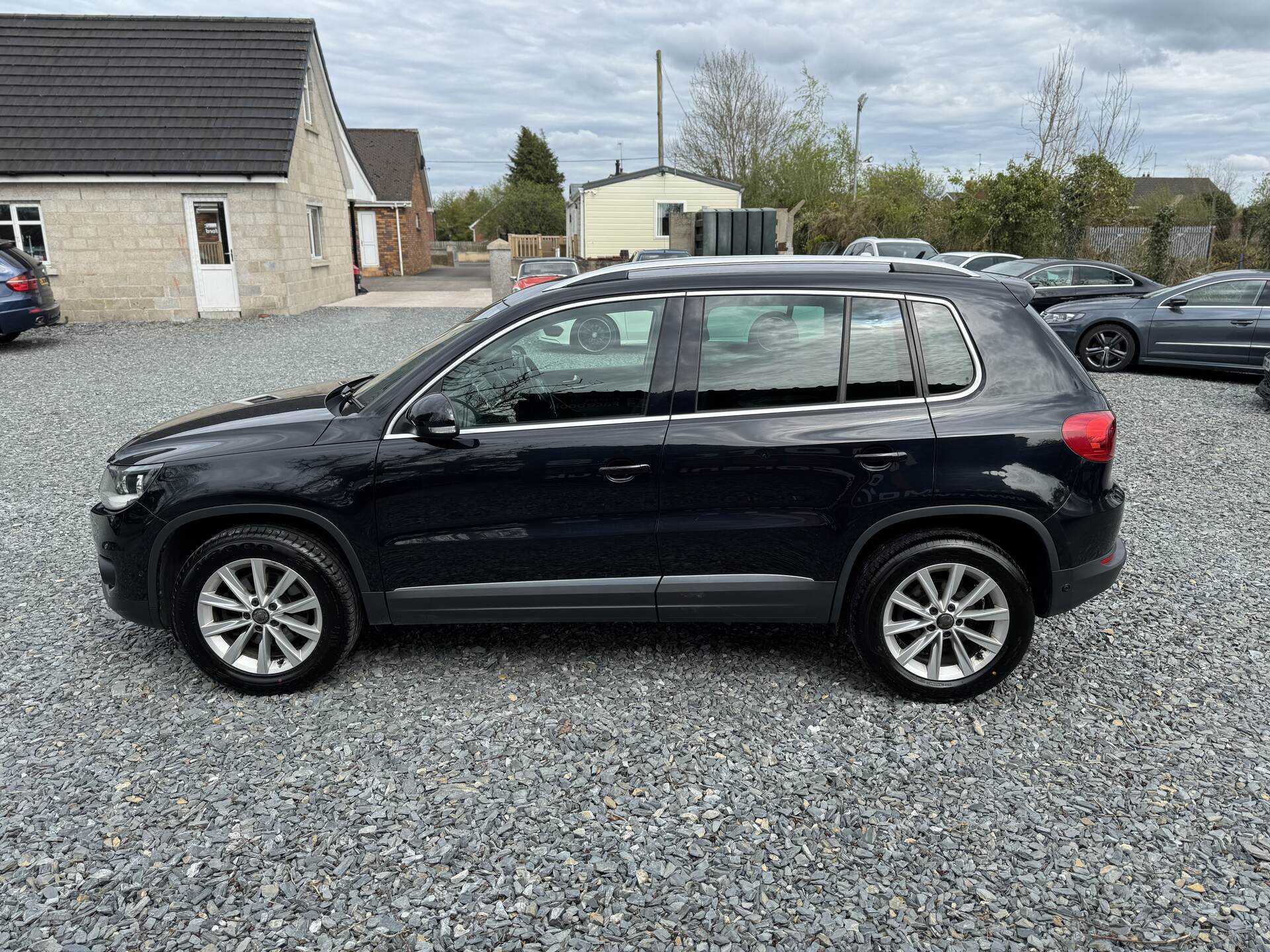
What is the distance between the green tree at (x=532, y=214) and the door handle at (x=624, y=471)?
54925 millimetres

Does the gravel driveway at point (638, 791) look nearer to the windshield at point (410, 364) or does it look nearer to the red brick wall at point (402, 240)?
the windshield at point (410, 364)

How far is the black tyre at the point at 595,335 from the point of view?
368 centimetres

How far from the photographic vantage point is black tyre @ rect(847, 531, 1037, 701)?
3.60 metres

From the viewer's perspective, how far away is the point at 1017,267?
15344 millimetres

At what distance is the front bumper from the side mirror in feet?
3.83

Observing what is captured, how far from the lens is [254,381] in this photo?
473 inches

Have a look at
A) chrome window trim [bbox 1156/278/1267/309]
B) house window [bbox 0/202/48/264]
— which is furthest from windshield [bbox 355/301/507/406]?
house window [bbox 0/202/48/264]

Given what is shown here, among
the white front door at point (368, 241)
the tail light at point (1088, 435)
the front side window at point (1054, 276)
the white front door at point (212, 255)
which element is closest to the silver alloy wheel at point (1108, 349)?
the front side window at point (1054, 276)

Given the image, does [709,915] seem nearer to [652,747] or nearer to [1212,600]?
[652,747]

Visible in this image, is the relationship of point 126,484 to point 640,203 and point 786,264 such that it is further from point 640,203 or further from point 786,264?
point 640,203

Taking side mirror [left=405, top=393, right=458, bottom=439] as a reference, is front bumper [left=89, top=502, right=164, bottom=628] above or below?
below

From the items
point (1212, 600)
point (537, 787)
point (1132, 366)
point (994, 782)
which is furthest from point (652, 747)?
point (1132, 366)

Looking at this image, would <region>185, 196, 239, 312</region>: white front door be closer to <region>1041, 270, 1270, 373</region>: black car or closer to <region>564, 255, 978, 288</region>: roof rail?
<region>1041, 270, 1270, 373</region>: black car

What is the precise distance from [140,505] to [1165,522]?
6.09m
